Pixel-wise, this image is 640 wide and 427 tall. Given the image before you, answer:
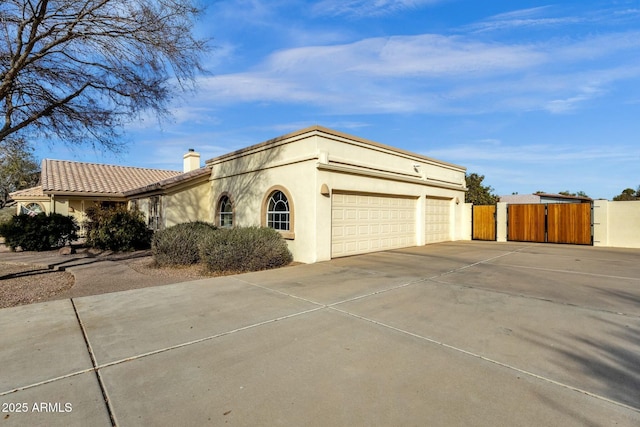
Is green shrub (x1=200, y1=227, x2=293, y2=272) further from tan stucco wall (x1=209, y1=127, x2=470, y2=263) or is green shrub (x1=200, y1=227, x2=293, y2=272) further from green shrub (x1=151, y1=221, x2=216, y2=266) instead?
tan stucco wall (x1=209, y1=127, x2=470, y2=263)

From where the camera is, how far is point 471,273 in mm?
8609

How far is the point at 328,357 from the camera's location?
12.1ft

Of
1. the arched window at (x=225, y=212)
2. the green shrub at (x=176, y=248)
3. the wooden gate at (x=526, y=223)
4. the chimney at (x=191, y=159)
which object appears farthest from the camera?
the chimney at (x=191, y=159)

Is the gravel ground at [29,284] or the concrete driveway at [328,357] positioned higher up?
the concrete driveway at [328,357]

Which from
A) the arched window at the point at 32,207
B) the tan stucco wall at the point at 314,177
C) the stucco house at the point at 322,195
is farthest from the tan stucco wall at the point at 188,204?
the arched window at the point at 32,207

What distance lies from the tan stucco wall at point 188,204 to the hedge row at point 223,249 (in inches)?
189

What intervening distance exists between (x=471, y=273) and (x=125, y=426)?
823cm

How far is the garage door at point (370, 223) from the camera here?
1139 centimetres

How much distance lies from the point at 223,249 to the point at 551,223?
1690 cm

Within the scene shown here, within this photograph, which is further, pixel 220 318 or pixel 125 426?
pixel 220 318

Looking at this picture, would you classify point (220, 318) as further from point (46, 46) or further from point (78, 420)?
point (46, 46)

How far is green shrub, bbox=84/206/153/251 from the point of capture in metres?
13.8

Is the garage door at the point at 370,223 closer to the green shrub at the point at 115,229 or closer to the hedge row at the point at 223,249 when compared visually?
Result: the hedge row at the point at 223,249

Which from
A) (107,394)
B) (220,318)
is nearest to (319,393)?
(107,394)
